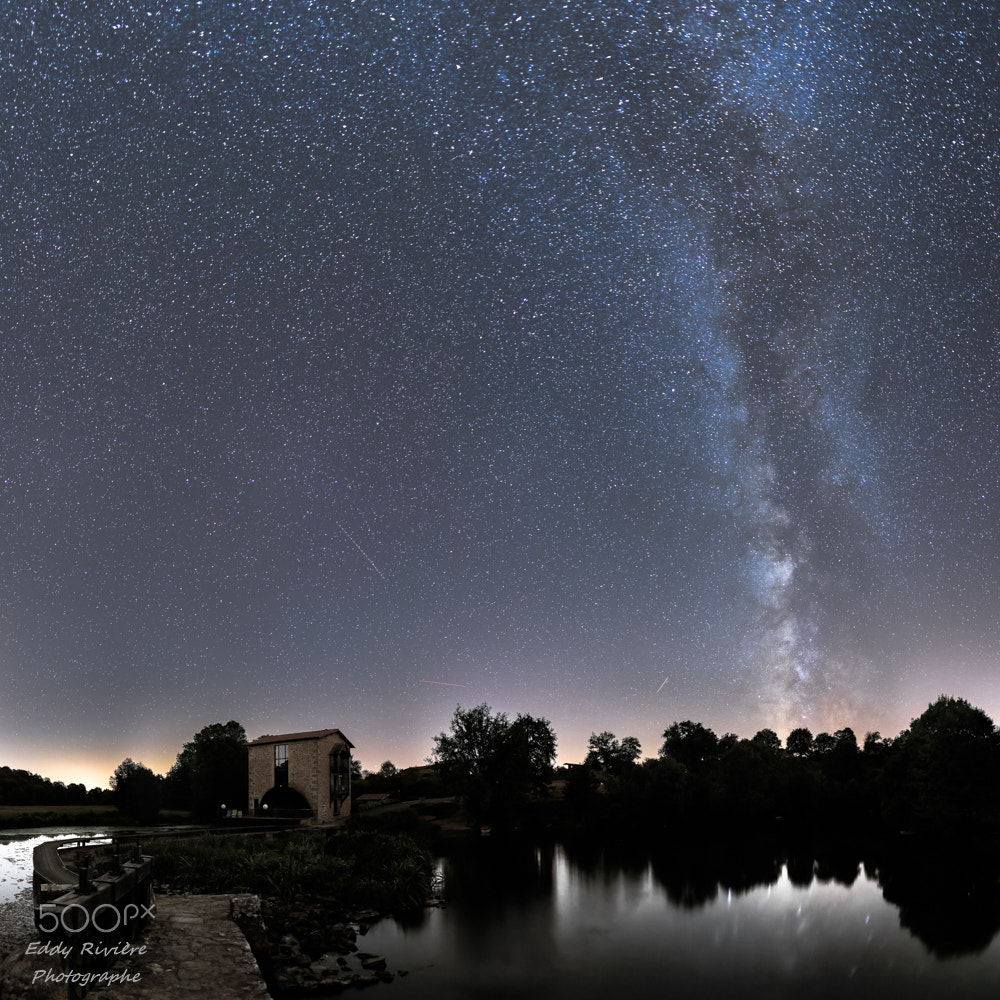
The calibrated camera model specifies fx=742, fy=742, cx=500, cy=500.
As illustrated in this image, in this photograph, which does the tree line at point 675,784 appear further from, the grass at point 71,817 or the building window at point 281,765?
the building window at point 281,765

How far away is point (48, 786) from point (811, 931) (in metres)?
57.9

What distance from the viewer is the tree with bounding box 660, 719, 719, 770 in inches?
3558

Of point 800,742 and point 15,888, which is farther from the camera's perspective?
point 800,742

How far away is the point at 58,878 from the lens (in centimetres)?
1362

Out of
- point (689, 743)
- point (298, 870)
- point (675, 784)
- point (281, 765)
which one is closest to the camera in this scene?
point (298, 870)

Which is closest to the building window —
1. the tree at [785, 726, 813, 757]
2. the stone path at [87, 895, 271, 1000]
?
the stone path at [87, 895, 271, 1000]

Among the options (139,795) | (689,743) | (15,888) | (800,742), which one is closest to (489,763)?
(139,795)

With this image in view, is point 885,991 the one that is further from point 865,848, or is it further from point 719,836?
point 719,836

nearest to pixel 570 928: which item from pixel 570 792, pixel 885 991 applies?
pixel 885 991

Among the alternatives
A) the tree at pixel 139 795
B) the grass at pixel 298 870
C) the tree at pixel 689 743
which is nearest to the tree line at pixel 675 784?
the tree at pixel 139 795

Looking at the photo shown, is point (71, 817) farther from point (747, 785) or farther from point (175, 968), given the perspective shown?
point (747, 785)

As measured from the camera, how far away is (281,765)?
165 ft

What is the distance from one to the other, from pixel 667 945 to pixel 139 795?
38757 mm

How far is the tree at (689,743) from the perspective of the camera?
90375 mm
